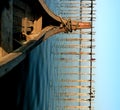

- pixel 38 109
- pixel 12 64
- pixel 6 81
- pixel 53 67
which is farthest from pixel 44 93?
pixel 12 64

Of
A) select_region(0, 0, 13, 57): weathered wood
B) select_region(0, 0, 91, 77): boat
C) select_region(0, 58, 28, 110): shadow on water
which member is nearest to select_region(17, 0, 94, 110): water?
select_region(0, 58, 28, 110): shadow on water

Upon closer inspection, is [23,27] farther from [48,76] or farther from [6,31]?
[48,76]

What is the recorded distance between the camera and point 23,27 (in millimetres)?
2973

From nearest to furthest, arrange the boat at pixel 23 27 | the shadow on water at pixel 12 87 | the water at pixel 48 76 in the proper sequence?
the boat at pixel 23 27
the shadow on water at pixel 12 87
the water at pixel 48 76

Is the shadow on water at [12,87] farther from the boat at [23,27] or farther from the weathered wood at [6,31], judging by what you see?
the weathered wood at [6,31]

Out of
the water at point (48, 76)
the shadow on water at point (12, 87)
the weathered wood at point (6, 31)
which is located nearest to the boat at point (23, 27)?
the weathered wood at point (6, 31)

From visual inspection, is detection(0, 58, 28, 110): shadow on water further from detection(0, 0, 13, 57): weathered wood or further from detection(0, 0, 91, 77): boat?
detection(0, 0, 13, 57): weathered wood

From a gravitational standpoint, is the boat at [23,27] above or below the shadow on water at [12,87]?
above

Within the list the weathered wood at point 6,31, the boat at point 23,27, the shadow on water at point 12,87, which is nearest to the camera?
the boat at point 23,27

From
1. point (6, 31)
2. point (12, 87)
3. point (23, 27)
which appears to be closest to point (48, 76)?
point (12, 87)

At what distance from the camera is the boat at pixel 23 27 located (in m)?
1.97

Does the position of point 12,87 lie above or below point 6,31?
below

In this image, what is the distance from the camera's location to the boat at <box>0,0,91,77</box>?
1.97m

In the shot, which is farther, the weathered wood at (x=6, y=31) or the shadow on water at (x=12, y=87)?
the shadow on water at (x=12, y=87)
